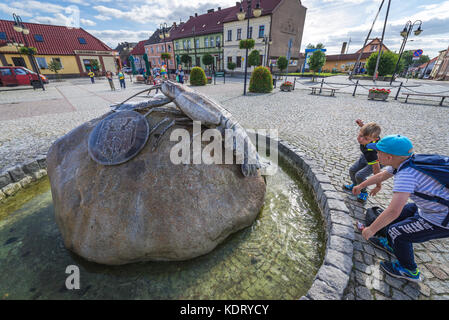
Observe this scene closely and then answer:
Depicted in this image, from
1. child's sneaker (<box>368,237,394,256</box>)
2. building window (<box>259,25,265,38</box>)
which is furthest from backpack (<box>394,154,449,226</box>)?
building window (<box>259,25,265,38</box>)

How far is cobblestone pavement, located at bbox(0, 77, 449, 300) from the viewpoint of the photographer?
227 centimetres

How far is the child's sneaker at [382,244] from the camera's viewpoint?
2662 mm

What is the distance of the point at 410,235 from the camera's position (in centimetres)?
222

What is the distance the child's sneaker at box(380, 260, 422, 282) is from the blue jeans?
0.05 meters

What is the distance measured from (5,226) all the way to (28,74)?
26021 millimetres

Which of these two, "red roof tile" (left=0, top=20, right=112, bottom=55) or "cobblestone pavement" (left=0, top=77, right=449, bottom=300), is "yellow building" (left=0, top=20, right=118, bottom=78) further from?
"cobblestone pavement" (left=0, top=77, right=449, bottom=300)

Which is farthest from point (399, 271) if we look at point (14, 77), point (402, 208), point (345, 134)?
point (14, 77)

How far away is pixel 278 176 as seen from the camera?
489cm

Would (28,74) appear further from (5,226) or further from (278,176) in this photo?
(278,176)

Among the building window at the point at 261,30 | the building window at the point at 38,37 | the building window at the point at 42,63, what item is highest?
the building window at the point at 261,30

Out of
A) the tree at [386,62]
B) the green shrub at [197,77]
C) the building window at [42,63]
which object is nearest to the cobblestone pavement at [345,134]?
the green shrub at [197,77]

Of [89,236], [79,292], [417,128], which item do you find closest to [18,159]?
[89,236]

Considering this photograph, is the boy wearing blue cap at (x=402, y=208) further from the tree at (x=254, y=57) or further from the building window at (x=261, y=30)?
the building window at (x=261, y=30)

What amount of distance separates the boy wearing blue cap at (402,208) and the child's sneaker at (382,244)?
29 centimetres
